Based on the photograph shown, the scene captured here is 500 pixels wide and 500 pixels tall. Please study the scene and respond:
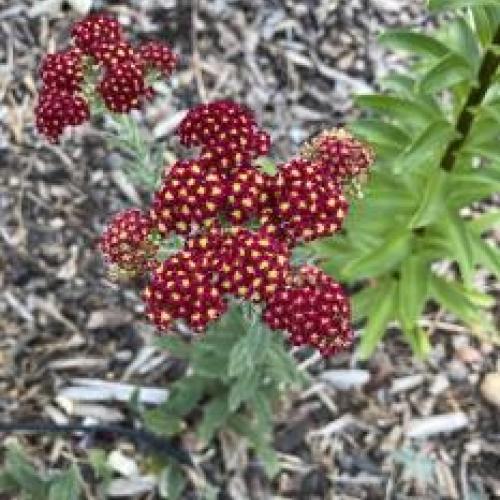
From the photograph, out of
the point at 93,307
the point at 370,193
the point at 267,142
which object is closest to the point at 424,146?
the point at 370,193

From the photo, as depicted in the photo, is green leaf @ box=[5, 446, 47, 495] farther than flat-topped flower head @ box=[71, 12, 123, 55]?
Yes

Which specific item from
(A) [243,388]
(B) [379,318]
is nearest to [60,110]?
(A) [243,388]

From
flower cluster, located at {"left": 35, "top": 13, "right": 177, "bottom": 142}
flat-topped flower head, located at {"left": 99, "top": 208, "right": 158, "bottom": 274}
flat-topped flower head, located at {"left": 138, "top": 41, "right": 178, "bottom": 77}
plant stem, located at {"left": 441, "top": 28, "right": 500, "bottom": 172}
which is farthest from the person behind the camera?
plant stem, located at {"left": 441, "top": 28, "right": 500, "bottom": 172}

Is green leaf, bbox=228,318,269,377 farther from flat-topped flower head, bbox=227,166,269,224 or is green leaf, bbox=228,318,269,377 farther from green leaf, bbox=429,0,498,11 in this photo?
green leaf, bbox=429,0,498,11

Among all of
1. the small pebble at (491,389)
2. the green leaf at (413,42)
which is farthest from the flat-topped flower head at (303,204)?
the small pebble at (491,389)

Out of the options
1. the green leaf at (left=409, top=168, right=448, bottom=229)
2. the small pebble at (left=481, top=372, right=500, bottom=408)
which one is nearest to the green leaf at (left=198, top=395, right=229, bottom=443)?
the green leaf at (left=409, top=168, right=448, bottom=229)
